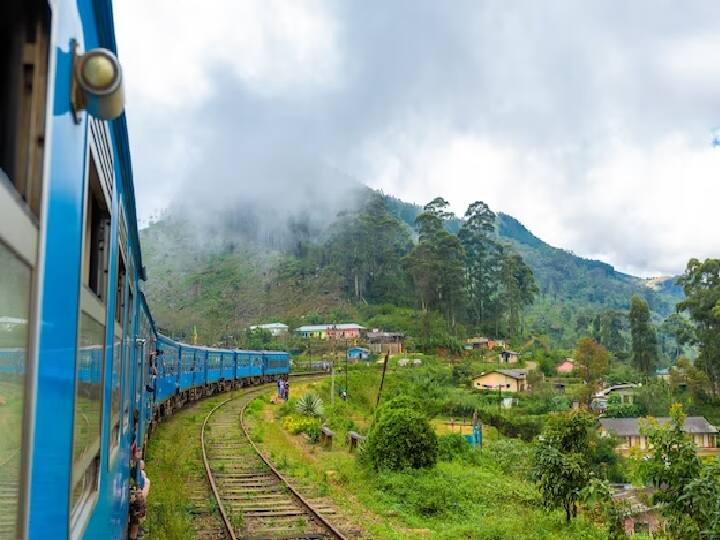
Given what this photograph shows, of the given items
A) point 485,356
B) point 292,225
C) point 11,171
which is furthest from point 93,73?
point 292,225

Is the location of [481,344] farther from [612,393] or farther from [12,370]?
[12,370]

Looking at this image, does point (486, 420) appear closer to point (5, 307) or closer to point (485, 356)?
point (485, 356)

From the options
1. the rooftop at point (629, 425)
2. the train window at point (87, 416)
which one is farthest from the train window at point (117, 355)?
the rooftop at point (629, 425)

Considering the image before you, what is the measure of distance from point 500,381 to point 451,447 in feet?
118

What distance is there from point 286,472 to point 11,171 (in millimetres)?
11958

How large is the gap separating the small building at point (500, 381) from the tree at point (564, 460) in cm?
3888

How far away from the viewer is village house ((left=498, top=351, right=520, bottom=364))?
2357 inches

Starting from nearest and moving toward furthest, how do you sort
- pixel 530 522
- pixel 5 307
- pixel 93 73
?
pixel 5 307, pixel 93 73, pixel 530 522

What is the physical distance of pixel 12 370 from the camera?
119cm

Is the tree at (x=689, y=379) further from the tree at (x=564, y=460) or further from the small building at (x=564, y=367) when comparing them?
the tree at (x=564, y=460)

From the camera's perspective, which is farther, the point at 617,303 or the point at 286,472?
the point at 617,303

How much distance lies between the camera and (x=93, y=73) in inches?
64.4

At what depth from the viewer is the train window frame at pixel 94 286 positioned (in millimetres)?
2168

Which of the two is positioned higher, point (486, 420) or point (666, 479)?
point (666, 479)
